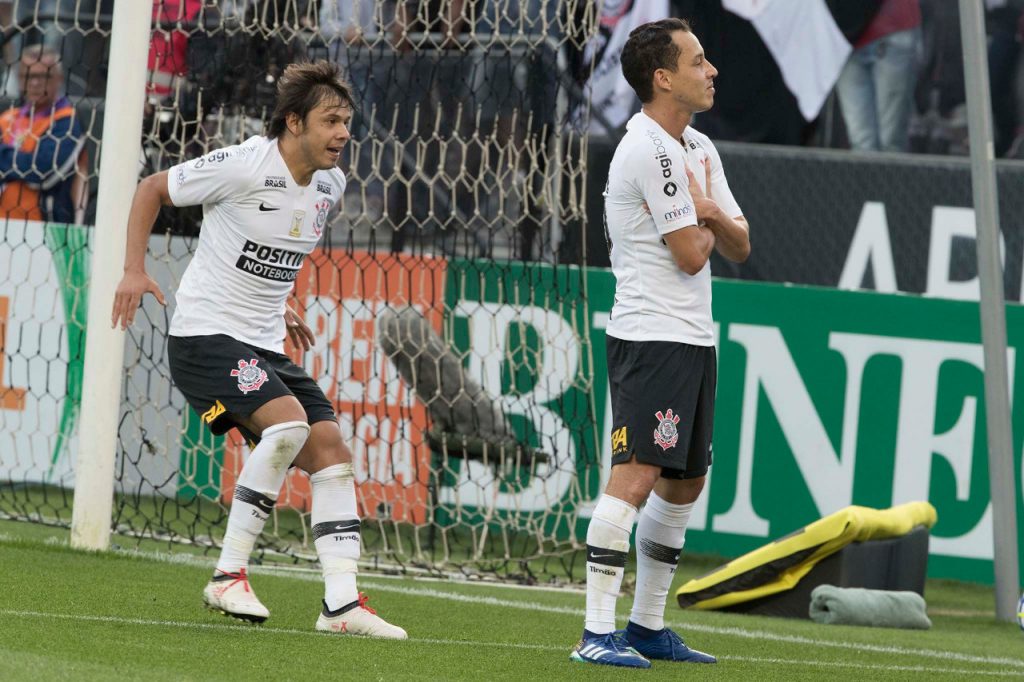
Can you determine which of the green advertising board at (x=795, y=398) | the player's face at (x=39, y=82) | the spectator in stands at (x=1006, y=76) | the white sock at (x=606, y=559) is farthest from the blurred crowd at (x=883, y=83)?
the white sock at (x=606, y=559)

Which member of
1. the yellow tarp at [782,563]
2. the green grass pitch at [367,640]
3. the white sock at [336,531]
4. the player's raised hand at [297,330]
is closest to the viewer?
the green grass pitch at [367,640]

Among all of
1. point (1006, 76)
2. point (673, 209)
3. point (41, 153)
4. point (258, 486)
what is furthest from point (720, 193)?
point (1006, 76)

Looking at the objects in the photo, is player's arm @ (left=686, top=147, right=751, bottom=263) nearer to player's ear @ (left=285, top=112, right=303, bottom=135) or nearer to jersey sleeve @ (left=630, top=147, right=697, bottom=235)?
jersey sleeve @ (left=630, top=147, right=697, bottom=235)

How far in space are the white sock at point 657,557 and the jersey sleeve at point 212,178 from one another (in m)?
1.60

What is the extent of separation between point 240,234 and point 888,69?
6.08 meters

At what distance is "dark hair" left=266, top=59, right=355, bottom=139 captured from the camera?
4.93 meters

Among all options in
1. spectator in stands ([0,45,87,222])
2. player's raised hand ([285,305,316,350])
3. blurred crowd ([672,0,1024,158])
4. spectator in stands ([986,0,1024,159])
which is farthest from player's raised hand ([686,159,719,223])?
spectator in stands ([986,0,1024,159])

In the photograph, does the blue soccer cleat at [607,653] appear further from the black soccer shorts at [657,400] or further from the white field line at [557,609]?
the white field line at [557,609]

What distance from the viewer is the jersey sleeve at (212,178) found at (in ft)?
16.0

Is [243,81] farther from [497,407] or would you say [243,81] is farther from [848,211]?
[848,211]

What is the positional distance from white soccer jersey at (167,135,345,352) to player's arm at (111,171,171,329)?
52 millimetres

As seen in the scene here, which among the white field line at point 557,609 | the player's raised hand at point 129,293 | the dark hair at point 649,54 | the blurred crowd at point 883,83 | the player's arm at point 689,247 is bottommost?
the white field line at point 557,609

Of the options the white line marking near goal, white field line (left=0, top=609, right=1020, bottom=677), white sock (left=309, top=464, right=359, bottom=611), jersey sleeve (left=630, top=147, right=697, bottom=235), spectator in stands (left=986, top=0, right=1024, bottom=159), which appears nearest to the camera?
jersey sleeve (left=630, top=147, right=697, bottom=235)

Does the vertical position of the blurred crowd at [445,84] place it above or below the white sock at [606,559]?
above
